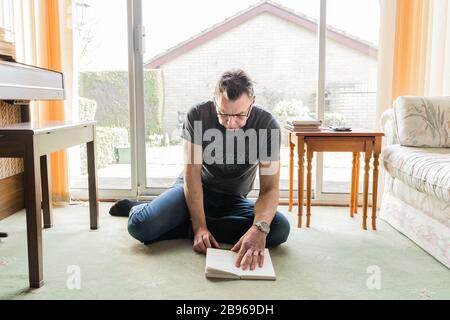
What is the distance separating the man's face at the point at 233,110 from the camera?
62.3 inches

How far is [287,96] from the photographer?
2814 mm

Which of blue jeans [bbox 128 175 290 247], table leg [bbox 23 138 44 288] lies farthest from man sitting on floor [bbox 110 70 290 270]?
table leg [bbox 23 138 44 288]

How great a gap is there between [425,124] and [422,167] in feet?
1.49

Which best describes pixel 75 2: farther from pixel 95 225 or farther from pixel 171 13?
pixel 95 225

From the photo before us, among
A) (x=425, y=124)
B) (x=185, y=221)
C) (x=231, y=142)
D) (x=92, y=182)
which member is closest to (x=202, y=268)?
(x=185, y=221)

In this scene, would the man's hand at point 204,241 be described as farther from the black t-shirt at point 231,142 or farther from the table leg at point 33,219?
the table leg at point 33,219

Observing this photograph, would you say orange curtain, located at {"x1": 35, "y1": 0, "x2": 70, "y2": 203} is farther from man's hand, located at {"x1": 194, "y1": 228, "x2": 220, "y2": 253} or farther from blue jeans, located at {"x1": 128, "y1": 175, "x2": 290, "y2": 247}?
man's hand, located at {"x1": 194, "y1": 228, "x2": 220, "y2": 253}

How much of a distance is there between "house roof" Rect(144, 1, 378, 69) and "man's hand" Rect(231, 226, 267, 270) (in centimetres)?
161

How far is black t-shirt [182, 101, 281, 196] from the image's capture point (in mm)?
1798

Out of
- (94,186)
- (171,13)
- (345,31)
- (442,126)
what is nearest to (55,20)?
(171,13)

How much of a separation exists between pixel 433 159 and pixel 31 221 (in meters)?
1.61

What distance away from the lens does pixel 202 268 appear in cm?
156

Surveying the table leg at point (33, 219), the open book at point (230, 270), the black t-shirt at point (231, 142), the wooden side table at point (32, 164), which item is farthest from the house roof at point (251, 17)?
the open book at point (230, 270)

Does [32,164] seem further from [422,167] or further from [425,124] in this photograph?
[425,124]
